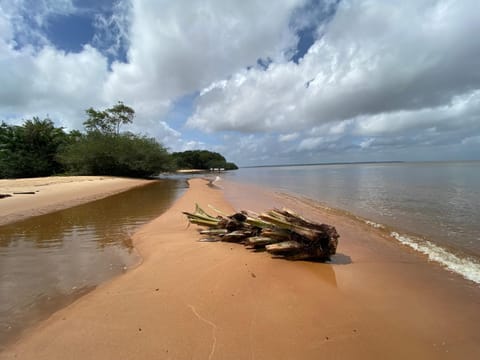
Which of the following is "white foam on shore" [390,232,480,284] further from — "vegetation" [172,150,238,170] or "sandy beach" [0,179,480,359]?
"vegetation" [172,150,238,170]

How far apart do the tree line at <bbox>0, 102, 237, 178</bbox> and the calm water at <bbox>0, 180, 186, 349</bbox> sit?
25690 mm

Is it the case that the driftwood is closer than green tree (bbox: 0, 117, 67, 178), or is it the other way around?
the driftwood

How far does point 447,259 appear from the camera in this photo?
5.13m

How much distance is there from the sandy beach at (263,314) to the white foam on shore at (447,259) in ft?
1.13

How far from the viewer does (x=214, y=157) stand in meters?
112

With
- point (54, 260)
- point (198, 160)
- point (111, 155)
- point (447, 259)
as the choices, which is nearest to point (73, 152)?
point (111, 155)

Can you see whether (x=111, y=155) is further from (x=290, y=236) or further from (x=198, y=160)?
(x=198, y=160)

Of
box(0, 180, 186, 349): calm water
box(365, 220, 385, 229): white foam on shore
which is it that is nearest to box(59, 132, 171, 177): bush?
box(0, 180, 186, 349): calm water

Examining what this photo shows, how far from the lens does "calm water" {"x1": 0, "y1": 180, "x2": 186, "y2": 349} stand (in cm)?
313

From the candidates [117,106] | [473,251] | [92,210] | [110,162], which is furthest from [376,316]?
[117,106]

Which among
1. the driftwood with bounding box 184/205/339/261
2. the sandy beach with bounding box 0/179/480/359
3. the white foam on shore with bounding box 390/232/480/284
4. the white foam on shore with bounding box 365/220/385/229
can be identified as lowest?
the white foam on shore with bounding box 365/220/385/229

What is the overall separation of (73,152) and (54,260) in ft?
105

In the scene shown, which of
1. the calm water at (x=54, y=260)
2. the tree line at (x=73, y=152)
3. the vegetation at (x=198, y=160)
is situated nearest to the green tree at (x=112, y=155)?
the tree line at (x=73, y=152)

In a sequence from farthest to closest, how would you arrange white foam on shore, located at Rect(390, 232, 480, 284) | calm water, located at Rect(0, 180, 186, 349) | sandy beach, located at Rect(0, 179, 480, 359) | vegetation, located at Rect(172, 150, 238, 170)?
vegetation, located at Rect(172, 150, 238, 170) < white foam on shore, located at Rect(390, 232, 480, 284) < calm water, located at Rect(0, 180, 186, 349) < sandy beach, located at Rect(0, 179, 480, 359)
